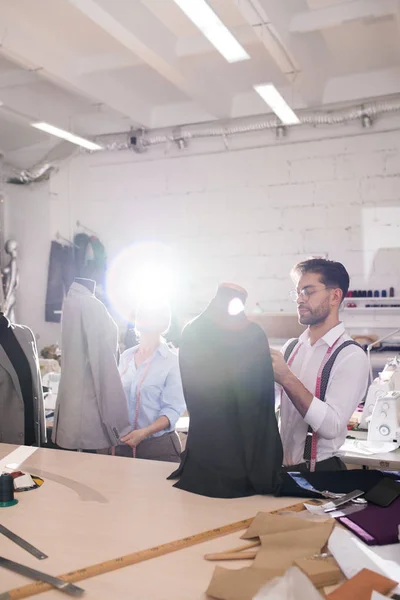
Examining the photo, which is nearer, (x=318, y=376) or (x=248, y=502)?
(x=248, y=502)

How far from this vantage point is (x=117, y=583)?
52.4 inches

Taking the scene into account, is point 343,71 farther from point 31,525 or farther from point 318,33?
point 31,525

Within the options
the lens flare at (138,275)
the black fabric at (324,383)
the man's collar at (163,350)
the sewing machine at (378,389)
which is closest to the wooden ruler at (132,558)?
the black fabric at (324,383)

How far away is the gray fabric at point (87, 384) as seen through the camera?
8.57 feet

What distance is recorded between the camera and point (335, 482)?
1.85 metres

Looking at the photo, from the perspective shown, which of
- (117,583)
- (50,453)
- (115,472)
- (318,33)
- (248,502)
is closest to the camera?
(117,583)

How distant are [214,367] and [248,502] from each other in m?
0.41

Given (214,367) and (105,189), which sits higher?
(105,189)

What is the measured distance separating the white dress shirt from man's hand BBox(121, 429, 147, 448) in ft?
2.51

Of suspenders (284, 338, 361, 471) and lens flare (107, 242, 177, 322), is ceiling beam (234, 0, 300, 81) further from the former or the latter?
lens flare (107, 242, 177, 322)

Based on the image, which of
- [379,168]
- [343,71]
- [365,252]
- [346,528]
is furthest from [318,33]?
[346,528]

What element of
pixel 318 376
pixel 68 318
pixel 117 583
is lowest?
pixel 117 583

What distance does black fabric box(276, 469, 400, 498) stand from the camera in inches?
70.6

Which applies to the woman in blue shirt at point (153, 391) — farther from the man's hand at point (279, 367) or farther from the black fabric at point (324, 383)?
the man's hand at point (279, 367)
